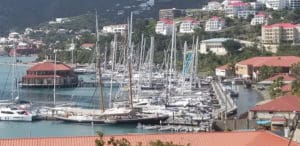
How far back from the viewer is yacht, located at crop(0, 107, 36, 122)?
108ft

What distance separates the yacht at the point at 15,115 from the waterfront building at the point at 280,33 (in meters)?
35.9

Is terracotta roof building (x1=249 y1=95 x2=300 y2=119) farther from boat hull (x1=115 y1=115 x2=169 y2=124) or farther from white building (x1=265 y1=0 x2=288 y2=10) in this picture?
white building (x1=265 y1=0 x2=288 y2=10)

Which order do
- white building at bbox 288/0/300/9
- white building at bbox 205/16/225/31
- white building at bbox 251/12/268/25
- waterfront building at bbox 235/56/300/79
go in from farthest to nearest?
white building at bbox 288/0/300/9, white building at bbox 205/16/225/31, white building at bbox 251/12/268/25, waterfront building at bbox 235/56/300/79

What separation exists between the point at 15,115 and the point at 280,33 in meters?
37.9

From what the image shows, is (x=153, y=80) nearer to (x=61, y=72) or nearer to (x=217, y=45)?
(x=61, y=72)

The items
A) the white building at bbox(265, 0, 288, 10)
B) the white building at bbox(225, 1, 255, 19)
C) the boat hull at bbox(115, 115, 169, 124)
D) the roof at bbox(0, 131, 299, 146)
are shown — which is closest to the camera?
the roof at bbox(0, 131, 299, 146)

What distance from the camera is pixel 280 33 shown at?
2616 inches

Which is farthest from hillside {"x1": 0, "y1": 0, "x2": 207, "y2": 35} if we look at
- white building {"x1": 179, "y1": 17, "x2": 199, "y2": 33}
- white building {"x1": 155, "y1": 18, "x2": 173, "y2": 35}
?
white building {"x1": 179, "y1": 17, "x2": 199, "y2": 33}

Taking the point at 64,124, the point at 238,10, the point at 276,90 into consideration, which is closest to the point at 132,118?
the point at 64,124

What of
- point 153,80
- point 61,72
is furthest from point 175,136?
point 61,72

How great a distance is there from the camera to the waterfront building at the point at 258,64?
51.7 meters

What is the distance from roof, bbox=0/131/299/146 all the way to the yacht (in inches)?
731

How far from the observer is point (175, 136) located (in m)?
15.0

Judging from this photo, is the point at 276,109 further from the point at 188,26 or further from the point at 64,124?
the point at 188,26
